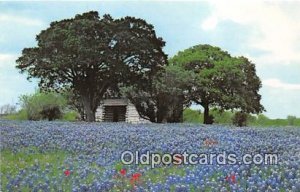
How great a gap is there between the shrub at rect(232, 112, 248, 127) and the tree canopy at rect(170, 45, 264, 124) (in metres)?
0.29

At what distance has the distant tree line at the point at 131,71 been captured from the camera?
71.9ft

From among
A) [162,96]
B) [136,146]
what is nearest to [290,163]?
[136,146]

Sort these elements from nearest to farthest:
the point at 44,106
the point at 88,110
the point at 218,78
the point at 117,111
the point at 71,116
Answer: the point at 88,110
the point at 71,116
the point at 117,111
the point at 218,78
the point at 44,106

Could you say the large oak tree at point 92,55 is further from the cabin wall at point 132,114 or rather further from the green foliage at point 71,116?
the cabin wall at point 132,114

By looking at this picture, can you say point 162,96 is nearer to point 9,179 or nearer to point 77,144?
point 77,144

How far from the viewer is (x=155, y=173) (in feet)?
20.0

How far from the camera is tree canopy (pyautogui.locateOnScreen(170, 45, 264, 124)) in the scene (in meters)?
23.7

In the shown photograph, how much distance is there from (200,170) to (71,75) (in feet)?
56.3

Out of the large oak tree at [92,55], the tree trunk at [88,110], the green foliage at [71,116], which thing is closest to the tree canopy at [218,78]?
the large oak tree at [92,55]

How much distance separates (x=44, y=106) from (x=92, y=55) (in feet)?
23.6

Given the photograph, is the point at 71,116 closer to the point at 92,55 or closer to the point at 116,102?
the point at 116,102

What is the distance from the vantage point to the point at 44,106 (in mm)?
27406

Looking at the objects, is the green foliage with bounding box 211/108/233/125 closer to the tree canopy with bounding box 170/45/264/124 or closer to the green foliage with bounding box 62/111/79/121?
the tree canopy with bounding box 170/45/264/124

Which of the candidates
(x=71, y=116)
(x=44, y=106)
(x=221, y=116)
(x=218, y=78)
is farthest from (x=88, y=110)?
(x=218, y=78)
